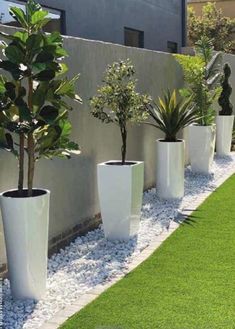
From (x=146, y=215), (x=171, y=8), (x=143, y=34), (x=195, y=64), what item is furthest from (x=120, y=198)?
(x=171, y=8)

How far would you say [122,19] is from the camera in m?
15.6

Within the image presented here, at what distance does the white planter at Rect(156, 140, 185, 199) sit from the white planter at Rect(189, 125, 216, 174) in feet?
7.03

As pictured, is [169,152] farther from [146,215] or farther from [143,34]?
[143,34]

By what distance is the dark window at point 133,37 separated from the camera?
1630 centimetres

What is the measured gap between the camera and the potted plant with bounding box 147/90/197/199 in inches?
329

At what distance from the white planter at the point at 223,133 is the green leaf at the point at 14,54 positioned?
9202 mm

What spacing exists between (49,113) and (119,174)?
198 centimetres

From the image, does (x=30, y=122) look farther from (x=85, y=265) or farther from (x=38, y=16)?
(x=85, y=265)

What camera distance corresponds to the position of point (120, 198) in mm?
6258

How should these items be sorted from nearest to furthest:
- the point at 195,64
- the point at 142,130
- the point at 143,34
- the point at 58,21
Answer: the point at 142,130
the point at 195,64
the point at 58,21
the point at 143,34

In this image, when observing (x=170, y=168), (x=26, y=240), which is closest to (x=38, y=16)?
(x=26, y=240)

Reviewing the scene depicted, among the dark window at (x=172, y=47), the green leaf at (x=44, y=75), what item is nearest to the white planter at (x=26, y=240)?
the green leaf at (x=44, y=75)

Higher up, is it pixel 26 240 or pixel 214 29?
pixel 214 29

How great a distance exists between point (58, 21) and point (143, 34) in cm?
566
